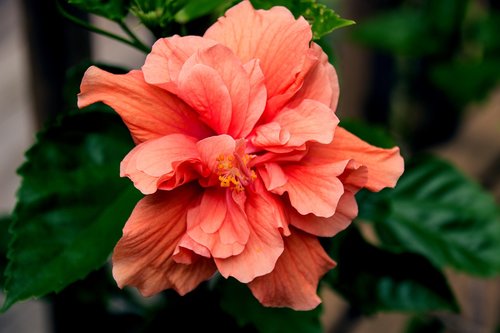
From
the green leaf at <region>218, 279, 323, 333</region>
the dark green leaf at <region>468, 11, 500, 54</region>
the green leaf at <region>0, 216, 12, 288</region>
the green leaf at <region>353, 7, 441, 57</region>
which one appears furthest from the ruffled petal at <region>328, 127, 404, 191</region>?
the dark green leaf at <region>468, 11, 500, 54</region>

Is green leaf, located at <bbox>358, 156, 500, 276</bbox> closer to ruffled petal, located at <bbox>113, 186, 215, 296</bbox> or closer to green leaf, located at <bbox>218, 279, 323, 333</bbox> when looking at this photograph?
green leaf, located at <bbox>218, 279, 323, 333</bbox>

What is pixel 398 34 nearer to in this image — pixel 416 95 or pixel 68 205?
pixel 416 95

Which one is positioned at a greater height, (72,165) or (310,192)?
(310,192)

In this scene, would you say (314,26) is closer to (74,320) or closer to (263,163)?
(263,163)

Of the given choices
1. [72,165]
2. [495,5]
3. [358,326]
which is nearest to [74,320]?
[72,165]

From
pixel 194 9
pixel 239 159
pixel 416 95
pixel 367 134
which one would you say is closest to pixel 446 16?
pixel 416 95

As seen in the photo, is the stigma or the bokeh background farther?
the bokeh background
